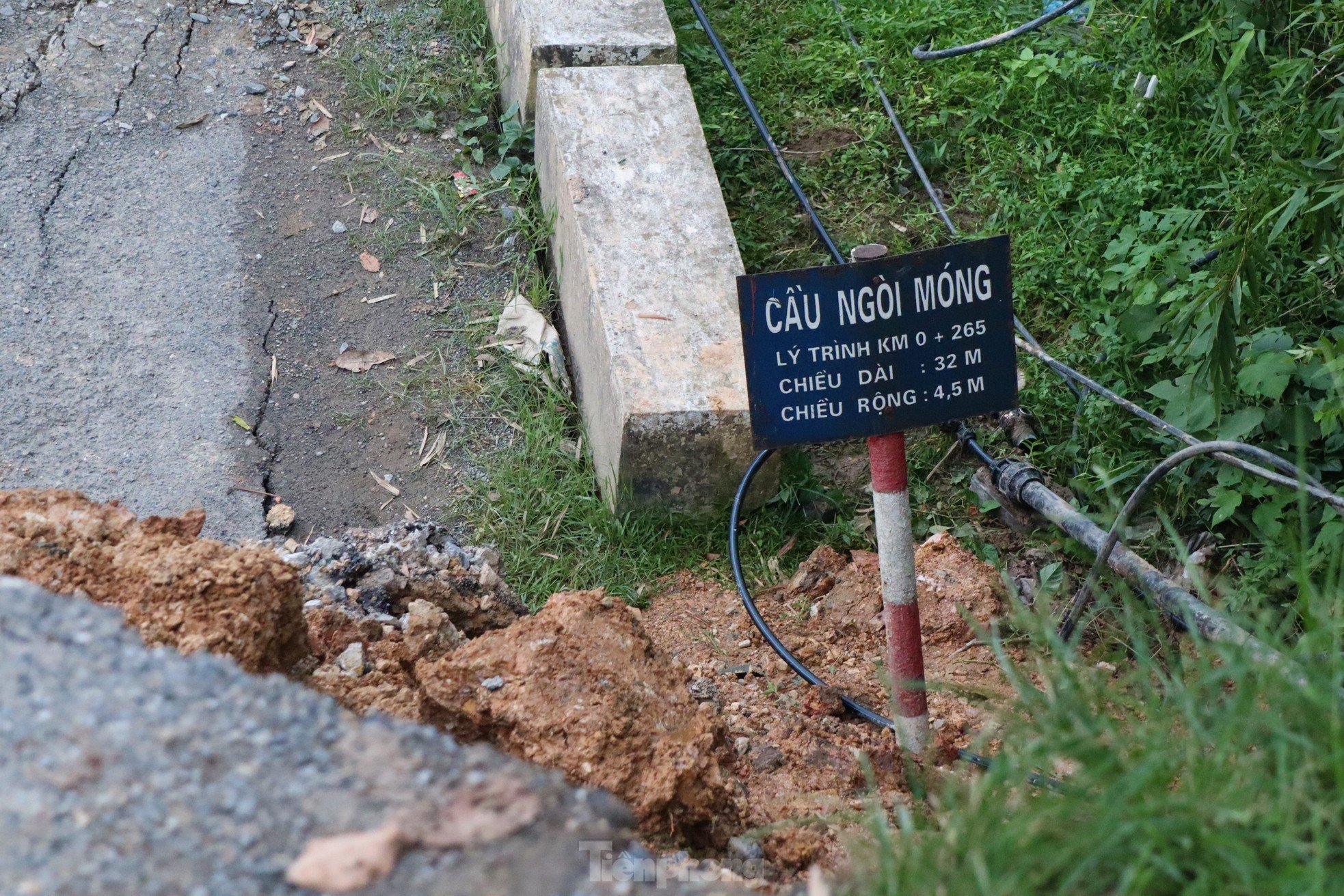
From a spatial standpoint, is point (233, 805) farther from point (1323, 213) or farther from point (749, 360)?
point (1323, 213)

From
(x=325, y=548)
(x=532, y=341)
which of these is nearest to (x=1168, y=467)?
(x=325, y=548)

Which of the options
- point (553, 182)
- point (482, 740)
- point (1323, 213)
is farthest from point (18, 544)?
point (1323, 213)

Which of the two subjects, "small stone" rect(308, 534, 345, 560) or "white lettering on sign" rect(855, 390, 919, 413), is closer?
"white lettering on sign" rect(855, 390, 919, 413)

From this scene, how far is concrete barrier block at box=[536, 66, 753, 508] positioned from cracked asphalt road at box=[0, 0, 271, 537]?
3.54 feet

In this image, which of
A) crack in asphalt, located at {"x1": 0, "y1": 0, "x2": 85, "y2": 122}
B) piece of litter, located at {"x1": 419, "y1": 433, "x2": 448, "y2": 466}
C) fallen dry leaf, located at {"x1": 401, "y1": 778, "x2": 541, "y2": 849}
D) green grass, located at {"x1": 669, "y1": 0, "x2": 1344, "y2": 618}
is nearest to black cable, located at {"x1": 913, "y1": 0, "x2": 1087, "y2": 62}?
green grass, located at {"x1": 669, "y1": 0, "x2": 1344, "y2": 618}

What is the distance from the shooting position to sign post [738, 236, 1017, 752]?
218 centimetres

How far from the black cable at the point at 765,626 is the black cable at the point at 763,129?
1.08 meters

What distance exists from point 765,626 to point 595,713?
3.04 ft

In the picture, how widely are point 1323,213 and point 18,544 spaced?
3.07 m

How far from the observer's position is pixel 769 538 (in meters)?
3.45

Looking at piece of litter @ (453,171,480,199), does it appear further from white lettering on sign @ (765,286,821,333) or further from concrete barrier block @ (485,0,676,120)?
white lettering on sign @ (765,286,821,333)

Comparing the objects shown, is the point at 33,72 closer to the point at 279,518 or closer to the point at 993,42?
the point at 279,518

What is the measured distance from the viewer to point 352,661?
2398mm

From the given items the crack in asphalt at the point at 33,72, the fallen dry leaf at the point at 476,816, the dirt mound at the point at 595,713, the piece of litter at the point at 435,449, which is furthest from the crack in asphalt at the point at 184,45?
the fallen dry leaf at the point at 476,816
